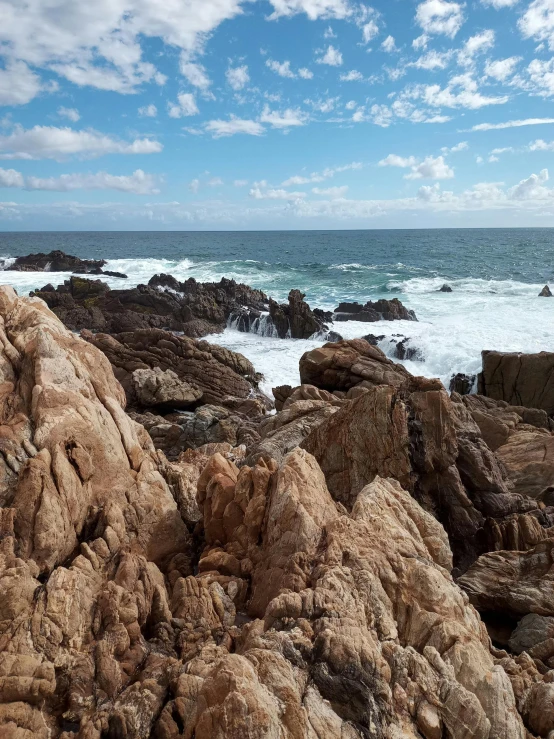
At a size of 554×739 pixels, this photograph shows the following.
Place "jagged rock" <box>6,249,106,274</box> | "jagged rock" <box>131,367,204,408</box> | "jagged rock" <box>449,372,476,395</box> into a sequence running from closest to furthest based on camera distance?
1. "jagged rock" <box>131,367,204,408</box>
2. "jagged rock" <box>449,372,476,395</box>
3. "jagged rock" <box>6,249,106,274</box>

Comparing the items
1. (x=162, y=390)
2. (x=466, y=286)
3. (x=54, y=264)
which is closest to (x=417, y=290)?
(x=466, y=286)

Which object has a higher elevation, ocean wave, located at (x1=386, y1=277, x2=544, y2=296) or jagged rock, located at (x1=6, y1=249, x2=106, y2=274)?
jagged rock, located at (x1=6, y1=249, x2=106, y2=274)

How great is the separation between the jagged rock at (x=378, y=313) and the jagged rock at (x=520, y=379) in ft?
71.9

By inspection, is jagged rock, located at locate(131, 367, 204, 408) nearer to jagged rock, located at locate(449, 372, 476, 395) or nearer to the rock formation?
jagged rock, located at locate(449, 372, 476, 395)

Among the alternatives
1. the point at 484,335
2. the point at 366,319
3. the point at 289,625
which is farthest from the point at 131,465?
the point at 366,319

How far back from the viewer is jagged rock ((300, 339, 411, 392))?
69.5 ft

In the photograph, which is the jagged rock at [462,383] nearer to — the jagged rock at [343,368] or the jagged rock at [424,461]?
the jagged rock at [343,368]

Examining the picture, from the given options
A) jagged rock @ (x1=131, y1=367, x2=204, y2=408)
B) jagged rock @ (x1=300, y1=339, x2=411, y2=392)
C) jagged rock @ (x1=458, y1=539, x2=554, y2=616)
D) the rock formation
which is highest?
the rock formation

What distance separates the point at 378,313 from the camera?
4850 centimetres

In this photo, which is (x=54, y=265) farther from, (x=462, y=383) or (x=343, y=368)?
(x=343, y=368)

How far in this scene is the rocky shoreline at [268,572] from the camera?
5.00 metres

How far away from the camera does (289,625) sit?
5.59 metres

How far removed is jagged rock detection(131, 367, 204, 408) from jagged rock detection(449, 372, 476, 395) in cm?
1386

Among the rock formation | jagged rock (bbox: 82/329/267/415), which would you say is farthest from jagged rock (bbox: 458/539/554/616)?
the rock formation
